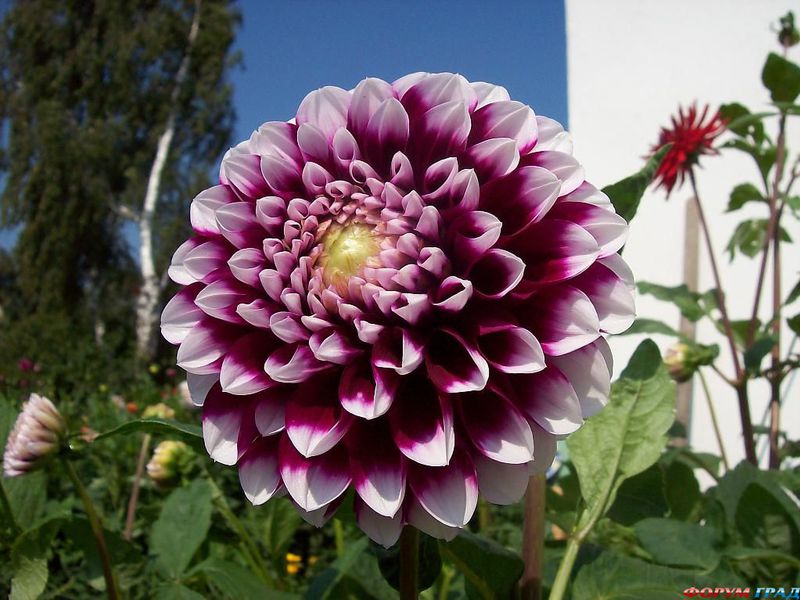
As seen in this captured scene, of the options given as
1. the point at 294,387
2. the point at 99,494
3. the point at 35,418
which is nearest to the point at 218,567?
the point at 35,418

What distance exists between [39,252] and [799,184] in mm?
11762

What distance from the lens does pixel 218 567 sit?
2.04 feet

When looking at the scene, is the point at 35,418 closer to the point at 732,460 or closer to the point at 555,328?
the point at 555,328

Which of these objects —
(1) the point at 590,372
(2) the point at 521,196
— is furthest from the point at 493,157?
(1) the point at 590,372

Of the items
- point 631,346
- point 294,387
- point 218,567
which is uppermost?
point 631,346

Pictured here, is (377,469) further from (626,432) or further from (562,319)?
(626,432)

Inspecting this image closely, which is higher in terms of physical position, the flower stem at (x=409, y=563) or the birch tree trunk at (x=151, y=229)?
the birch tree trunk at (x=151, y=229)

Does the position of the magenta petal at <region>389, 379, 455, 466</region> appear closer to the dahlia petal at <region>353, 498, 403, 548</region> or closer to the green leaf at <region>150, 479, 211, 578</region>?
the dahlia petal at <region>353, 498, 403, 548</region>

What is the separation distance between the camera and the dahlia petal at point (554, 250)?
14.3 inches

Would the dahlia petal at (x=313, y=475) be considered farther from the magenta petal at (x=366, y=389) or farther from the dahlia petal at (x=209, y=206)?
the dahlia petal at (x=209, y=206)

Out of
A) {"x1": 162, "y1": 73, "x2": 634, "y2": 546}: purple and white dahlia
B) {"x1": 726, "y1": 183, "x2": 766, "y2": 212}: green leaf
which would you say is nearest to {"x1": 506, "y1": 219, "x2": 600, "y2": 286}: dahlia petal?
{"x1": 162, "y1": 73, "x2": 634, "y2": 546}: purple and white dahlia

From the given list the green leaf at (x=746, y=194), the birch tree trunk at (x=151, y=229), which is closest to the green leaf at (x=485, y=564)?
the green leaf at (x=746, y=194)

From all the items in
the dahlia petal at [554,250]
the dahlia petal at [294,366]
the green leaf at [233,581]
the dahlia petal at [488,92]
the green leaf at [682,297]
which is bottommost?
the green leaf at [233,581]

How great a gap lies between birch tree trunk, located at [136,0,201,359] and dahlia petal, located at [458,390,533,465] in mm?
10545
